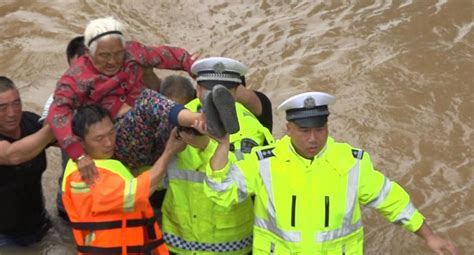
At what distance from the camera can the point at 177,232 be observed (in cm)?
410

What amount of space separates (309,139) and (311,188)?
245 millimetres

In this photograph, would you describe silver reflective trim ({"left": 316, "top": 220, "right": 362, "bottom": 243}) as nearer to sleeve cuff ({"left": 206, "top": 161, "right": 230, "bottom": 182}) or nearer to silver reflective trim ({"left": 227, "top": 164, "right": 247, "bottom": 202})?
silver reflective trim ({"left": 227, "top": 164, "right": 247, "bottom": 202})

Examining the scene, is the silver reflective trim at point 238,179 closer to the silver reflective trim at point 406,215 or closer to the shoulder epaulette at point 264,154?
the shoulder epaulette at point 264,154

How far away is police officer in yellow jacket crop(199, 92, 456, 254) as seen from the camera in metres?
3.60

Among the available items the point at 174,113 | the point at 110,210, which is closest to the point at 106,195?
the point at 110,210

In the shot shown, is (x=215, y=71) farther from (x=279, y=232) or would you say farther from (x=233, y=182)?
(x=279, y=232)

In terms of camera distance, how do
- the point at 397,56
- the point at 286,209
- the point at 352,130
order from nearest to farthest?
the point at 286,209
the point at 352,130
the point at 397,56

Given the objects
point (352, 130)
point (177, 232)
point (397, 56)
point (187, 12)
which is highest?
point (187, 12)

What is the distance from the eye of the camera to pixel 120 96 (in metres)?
4.05

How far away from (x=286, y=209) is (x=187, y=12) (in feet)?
19.3

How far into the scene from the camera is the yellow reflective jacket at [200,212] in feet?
12.9

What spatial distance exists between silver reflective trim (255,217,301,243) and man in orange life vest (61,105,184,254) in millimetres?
554

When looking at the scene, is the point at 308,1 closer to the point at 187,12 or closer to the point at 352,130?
the point at 187,12

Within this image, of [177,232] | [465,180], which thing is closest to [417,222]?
[177,232]
